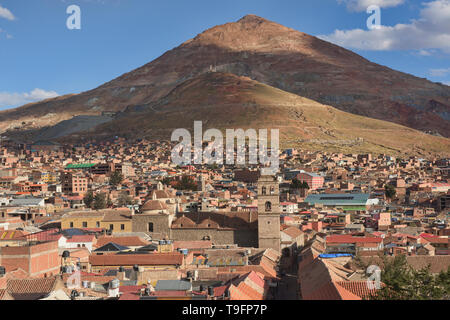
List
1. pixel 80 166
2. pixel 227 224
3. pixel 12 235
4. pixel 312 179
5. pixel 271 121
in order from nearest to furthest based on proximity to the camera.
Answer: pixel 12 235 < pixel 227 224 < pixel 312 179 < pixel 80 166 < pixel 271 121

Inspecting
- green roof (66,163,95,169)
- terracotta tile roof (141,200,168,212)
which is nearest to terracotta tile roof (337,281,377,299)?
terracotta tile roof (141,200,168,212)

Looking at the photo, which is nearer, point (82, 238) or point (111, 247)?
point (111, 247)

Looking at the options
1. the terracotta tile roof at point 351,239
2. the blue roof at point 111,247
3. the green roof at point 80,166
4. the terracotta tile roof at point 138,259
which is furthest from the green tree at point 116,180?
the terracotta tile roof at point 138,259

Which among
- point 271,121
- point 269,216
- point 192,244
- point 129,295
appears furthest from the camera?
point 271,121

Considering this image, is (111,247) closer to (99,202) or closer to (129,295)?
(129,295)

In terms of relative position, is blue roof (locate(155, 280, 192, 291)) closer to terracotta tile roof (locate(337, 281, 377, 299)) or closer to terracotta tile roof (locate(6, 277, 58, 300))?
terracotta tile roof (locate(6, 277, 58, 300))

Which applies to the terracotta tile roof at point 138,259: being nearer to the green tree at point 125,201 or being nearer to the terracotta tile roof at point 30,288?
the terracotta tile roof at point 30,288

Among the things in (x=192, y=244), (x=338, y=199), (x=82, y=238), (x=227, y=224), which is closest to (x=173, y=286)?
(x=82, y=238)
